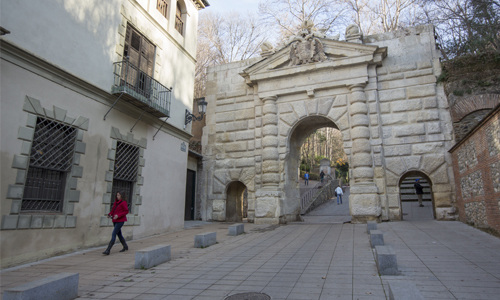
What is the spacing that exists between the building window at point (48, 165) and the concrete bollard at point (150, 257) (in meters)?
2.83

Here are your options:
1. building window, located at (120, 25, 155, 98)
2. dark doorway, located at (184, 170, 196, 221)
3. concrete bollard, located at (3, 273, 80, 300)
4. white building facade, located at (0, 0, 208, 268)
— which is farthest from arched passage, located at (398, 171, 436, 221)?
concrete bollard, located at (3, 273, 80, 300)

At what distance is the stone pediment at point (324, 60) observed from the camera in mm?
13673

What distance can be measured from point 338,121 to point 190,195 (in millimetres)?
8163

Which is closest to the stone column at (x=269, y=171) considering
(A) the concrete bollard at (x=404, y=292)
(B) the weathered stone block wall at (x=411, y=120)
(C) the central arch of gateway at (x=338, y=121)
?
(C) the central arch of gateway at (x=338, y=121)

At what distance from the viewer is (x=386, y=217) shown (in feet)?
41.9

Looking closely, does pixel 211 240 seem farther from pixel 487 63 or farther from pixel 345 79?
pixel 487 63

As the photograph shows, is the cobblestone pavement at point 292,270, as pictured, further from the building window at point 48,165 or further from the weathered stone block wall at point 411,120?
the weathered stone block wall at point 411,120

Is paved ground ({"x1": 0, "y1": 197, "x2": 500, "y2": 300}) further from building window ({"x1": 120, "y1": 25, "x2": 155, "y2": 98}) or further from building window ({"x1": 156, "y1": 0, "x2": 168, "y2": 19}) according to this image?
building window ({"x1": 156, "y1": 0, "x2": 168, "y2": 19})

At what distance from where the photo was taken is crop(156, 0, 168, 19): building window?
12.0m

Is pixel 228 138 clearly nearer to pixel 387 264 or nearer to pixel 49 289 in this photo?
pixel 387 264

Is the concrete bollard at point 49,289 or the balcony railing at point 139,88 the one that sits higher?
the balcony railing at point 139,88

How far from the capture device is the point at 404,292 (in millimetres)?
3285

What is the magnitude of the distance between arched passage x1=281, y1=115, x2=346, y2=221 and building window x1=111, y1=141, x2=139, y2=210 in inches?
269

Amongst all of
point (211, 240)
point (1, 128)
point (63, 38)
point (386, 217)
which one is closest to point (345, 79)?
point (386, 217)
